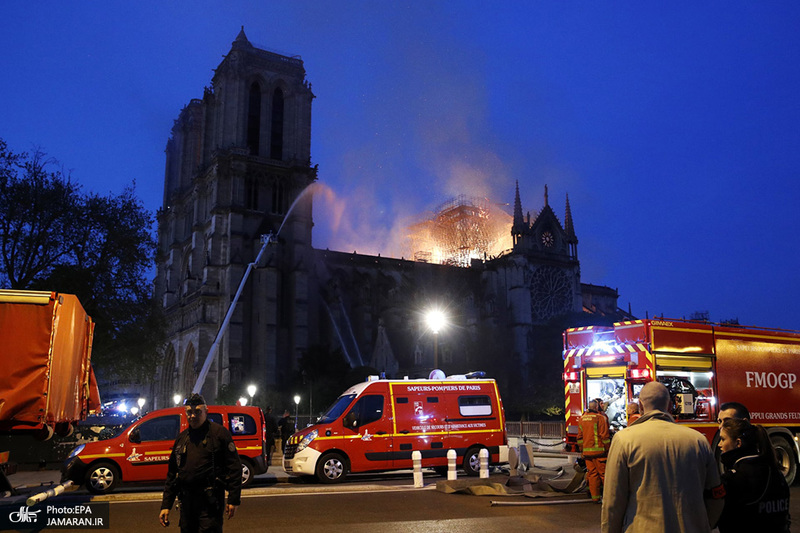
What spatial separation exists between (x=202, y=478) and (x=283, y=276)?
2076 inches

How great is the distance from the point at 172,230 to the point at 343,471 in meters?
61.8

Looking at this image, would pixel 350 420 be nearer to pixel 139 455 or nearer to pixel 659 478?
pixel 139 455

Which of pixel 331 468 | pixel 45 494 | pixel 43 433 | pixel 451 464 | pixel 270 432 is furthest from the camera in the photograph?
pixel 270 432

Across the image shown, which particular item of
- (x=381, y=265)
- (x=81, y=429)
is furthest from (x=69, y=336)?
(x=381, y=265)

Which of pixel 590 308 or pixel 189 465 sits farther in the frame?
pixel 590 308

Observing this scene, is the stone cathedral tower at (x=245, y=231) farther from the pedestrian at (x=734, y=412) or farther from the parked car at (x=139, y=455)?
the pedestrian at (x=734, y=412)

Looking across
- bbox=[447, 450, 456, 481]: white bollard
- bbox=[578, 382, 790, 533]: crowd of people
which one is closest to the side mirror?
bbox=[447, 450, 456, 481]: white bollard

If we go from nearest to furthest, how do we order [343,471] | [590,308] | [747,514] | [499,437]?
1. [747,514]
2. [343,471]
3. [499,437]
4. [590,308]

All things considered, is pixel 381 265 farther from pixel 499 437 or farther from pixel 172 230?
pixel 499 437

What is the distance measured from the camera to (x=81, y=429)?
24.0m

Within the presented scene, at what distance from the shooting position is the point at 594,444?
1115cm

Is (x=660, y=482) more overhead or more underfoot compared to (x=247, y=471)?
more overhead

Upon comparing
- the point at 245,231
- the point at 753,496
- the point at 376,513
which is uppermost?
the point at 245,231

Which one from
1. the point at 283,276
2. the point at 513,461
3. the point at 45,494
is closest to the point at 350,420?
the point at 513,461
